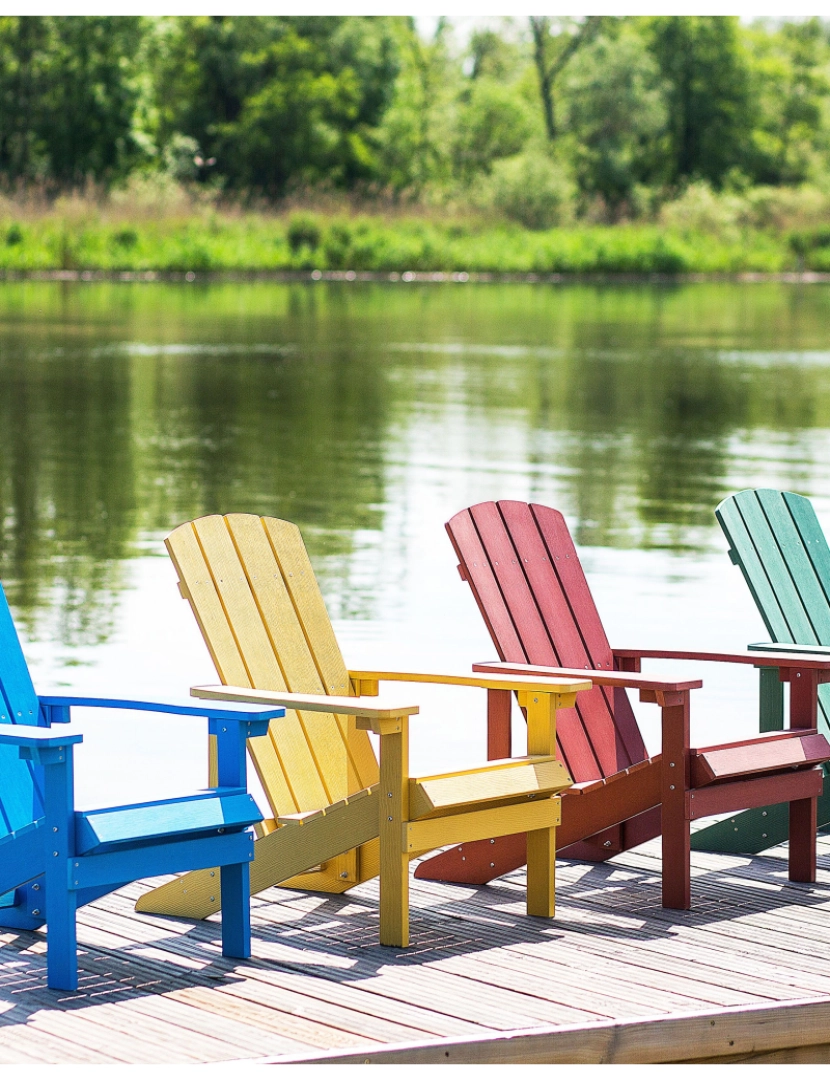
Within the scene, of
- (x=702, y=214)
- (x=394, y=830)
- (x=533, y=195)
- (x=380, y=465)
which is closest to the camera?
(x=394, y=830)

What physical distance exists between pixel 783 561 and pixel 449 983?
2054 mm

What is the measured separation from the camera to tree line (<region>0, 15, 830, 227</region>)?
47.7m

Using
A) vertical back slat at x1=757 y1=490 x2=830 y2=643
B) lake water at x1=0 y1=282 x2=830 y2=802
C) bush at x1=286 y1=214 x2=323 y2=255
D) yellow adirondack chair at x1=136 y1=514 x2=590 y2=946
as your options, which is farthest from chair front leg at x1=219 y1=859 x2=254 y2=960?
bush at x1=286 y1=214 x2=323 y2=255

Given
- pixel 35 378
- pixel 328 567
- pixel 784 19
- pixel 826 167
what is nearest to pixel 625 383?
pixel 35 378

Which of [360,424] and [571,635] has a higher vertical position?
[571,635]

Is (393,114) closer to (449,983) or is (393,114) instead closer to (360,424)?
(360,424)

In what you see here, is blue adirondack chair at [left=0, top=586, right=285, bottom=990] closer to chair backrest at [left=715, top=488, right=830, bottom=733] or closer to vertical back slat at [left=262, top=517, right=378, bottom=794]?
vertical back slat at [left=262, top=517, right=378, bottom=794]

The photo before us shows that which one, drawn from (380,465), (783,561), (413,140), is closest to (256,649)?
(783,561)

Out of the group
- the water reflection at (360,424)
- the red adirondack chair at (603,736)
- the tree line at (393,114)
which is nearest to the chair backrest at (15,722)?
the red adirondack chair at (603,736)

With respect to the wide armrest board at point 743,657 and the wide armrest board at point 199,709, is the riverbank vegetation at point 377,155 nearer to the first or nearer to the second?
the wide armrest board at point 743,657

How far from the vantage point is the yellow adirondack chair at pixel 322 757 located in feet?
13.7

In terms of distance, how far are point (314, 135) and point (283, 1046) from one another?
162 ft

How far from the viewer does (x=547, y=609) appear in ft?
16.8

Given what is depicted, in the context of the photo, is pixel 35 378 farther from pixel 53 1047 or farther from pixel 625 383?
pixel 53 1047
